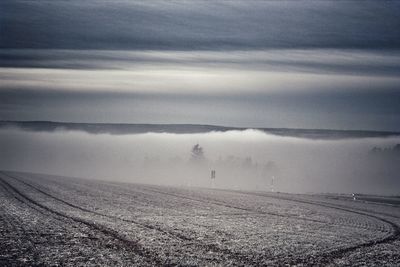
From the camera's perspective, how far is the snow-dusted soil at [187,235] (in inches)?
703

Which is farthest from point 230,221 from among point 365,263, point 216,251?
point 365,263

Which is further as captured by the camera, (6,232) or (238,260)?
(6,232)

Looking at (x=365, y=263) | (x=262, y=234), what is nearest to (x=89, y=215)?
(x=262, y=234)

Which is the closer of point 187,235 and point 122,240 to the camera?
point 122,240

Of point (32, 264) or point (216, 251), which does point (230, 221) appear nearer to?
point (216, 251)

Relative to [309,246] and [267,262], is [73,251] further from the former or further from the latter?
[309,246]

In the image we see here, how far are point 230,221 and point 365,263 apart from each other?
38.1ft

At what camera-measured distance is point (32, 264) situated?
1591cm

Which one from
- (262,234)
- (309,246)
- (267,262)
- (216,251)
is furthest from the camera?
(262,234)

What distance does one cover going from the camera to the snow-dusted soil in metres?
17.8

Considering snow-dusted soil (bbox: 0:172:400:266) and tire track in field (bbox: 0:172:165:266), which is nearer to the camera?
tire track in field (bbox: 0:172:165:266)

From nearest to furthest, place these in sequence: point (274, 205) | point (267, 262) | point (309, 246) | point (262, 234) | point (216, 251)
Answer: point (267, 262) < point (216, 251) < point (309, 246) < point (262, 234) < point (274, 205)

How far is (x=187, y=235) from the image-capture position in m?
23.0

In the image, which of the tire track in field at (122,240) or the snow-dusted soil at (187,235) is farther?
the snow-dusted soil at (187,235)
